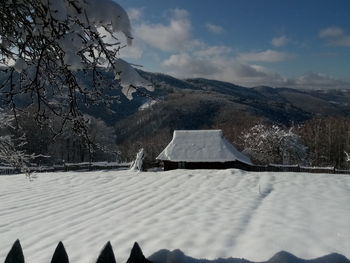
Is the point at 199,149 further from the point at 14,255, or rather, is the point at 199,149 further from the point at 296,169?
the point at 14,255

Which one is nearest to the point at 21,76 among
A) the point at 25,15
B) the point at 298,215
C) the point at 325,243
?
the point at 25,15

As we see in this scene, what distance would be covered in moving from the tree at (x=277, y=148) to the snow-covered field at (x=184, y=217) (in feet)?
117

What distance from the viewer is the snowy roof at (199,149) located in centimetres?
3212

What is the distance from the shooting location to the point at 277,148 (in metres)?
47.6

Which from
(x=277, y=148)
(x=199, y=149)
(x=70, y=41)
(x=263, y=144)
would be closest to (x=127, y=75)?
(x=70, y=41)

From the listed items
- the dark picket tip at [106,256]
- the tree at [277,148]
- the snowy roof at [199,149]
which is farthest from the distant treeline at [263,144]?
the snowy roof at [199,149]

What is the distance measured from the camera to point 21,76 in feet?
14.8

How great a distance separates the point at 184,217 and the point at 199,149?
26.5m

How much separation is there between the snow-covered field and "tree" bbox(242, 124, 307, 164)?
3572 centimetres

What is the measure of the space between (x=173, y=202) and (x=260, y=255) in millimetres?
4219

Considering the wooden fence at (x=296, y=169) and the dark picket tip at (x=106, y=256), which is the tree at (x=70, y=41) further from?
the wooden fence at (x=296, y=169)

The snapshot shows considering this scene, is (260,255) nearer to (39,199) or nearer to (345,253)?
(345,253)

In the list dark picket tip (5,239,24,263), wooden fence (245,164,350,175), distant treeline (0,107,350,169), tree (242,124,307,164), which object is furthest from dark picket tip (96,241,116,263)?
tree (242,124,307,164)

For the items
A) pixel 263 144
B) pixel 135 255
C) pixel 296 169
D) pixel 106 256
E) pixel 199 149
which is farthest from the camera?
pixel 263 144
